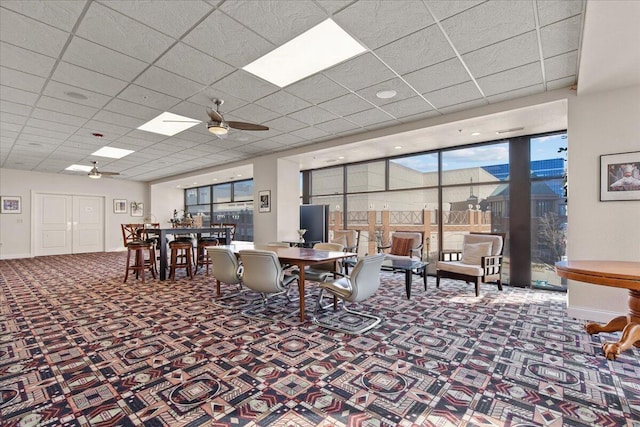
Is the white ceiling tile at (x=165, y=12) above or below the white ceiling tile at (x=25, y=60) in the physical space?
above

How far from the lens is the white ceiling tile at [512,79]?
3.40 m

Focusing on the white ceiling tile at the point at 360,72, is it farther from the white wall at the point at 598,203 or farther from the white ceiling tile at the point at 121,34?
the white wall at the point at 598,203

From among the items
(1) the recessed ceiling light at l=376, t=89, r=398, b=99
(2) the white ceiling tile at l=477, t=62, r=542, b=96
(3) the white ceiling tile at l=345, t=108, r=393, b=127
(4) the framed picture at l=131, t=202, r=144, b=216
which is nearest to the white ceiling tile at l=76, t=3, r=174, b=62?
(1) the recessed ceiling light at l=376, t=89, r=398, b=99

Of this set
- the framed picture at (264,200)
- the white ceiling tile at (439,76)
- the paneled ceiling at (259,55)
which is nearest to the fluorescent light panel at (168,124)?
the paneled ceiling at (259,55)

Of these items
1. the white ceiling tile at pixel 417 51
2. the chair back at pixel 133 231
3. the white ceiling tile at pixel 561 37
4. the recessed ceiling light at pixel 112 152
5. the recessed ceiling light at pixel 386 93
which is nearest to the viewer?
the white ceiling tile at pixel 561 37

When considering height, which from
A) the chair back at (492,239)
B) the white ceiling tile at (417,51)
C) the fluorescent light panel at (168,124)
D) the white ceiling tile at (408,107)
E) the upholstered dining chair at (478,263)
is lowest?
the upholstered dining chair at (478,263)

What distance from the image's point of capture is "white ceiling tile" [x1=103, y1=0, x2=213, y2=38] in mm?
2336

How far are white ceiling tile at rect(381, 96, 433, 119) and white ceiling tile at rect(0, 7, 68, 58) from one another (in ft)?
12.6

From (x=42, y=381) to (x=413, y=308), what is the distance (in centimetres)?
382

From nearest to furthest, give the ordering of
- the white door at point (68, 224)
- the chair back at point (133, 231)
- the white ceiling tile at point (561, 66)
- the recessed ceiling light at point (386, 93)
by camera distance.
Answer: the white ceiling tile at point (561, 66) → the recessed ceiling light at point (386, 93) → the chair back at point (133, 231) → the white door at point (68, 224)

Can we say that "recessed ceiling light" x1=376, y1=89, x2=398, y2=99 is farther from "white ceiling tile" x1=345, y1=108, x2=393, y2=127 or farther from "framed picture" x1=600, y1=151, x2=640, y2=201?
"framed picture" x1=600, y1=151, x2=640, y2=201

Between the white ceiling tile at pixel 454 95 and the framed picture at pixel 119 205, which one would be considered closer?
the white ceiling tile at pixel 454 95

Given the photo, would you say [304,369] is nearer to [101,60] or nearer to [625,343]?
[625,343]

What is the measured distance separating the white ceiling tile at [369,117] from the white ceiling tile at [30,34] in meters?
3.65
